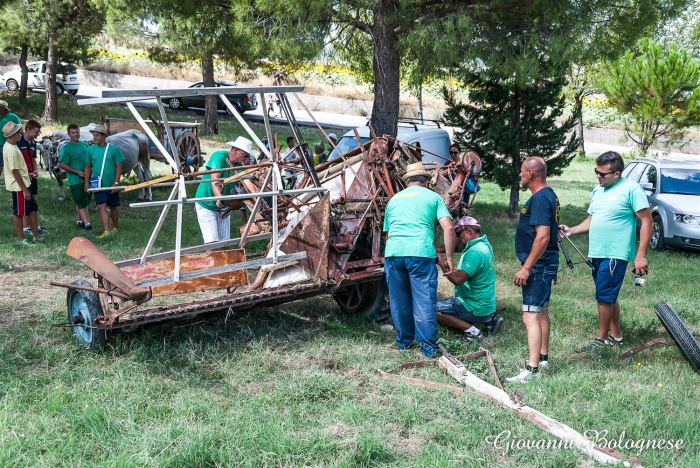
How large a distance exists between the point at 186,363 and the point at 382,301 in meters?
2.16

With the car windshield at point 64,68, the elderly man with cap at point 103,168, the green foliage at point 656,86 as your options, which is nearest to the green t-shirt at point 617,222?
the elderly man with cap at point 103,168

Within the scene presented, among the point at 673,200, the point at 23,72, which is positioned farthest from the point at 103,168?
the point at 23,72

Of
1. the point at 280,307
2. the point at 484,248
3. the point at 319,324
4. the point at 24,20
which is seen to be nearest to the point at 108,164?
the point at 280,307

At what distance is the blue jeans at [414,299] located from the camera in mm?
5945

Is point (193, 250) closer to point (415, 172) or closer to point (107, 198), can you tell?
point (415, 172)

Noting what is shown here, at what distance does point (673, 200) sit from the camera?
38.9ft

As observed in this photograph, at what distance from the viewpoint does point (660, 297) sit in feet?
27.2

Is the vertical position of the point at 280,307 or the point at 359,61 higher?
the point at 359,61

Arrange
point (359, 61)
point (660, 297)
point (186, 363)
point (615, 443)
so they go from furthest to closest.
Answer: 1. point (359, 61)
2. point (660, 297)
3. point (186, 363)
4. point (615, 443)

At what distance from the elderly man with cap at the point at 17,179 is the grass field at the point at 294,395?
7.29ft

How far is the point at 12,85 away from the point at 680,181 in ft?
85.2

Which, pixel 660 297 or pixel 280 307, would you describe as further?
pixel 660 297

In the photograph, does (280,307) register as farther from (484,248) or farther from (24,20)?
(24,20)

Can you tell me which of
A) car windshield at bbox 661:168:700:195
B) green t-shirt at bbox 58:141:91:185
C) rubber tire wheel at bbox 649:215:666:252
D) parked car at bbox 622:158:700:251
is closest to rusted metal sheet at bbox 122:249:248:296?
green t-shirt at bbox 58:141:91:185
